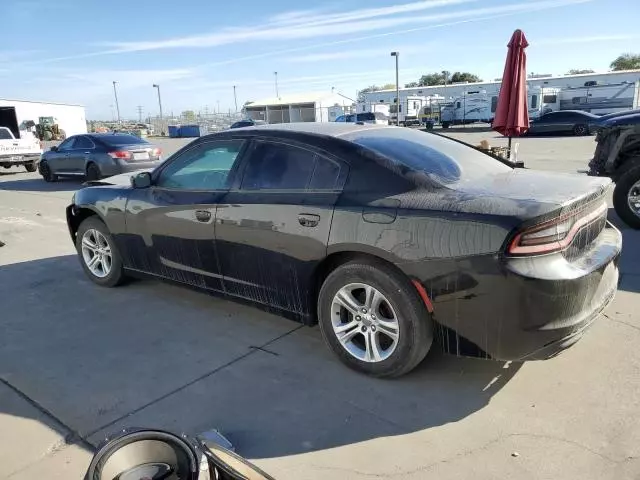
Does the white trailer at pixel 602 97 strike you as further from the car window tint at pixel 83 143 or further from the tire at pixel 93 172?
the tire at pixel 93 172

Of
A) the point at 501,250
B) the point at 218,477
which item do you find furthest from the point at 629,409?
the point at 218,477

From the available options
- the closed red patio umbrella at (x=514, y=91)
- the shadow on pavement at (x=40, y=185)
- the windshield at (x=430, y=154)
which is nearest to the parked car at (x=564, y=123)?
the closed red patio umbrella at (x=514, y=91)

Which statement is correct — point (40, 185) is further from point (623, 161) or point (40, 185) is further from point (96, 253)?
point (623, 161)

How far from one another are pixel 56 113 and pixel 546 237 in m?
57.6

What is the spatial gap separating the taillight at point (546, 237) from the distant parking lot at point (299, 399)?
0.93 meters

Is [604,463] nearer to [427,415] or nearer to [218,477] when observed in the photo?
[427,415]

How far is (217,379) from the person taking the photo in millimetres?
3402

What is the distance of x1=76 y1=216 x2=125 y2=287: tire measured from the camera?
5055 millimetres

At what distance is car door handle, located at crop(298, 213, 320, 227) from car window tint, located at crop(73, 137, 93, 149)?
1204 centimetres

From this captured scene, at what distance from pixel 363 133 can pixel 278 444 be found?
2183mm

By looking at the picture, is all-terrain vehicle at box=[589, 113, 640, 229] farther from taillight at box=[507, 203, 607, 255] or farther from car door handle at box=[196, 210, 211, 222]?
car door handle at box=[196, 210, 211, 222]

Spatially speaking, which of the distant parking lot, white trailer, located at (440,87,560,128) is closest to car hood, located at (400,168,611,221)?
the distant parking lot

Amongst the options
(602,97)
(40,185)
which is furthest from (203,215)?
(602,97)

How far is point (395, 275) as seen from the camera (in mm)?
3074
